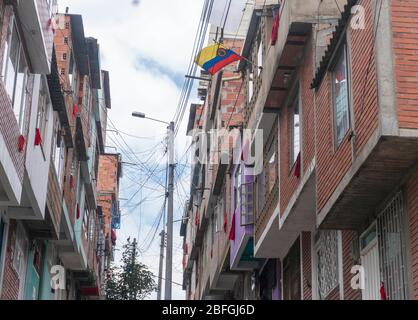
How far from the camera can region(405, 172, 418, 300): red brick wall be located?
1117 centimetres

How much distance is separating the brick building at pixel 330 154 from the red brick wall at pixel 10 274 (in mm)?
5635

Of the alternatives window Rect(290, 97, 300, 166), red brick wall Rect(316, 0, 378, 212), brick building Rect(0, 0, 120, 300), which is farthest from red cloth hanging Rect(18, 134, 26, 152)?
red brick wall Rect(316, 0, 378, 212)

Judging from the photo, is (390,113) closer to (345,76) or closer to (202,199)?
(345,76)

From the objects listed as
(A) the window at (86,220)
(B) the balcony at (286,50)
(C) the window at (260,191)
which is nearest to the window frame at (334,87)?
(B) the balcony at (286,50)

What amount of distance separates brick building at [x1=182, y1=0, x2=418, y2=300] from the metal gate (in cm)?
2

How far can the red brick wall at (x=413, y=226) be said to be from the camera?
36.6 feet

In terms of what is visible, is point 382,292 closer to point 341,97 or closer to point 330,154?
point 330,154

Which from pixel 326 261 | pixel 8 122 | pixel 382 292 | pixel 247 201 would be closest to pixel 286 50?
pixel 326 261

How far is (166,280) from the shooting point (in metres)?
20.3

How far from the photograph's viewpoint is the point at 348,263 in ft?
48.1

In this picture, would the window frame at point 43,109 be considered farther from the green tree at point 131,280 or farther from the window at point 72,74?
the green tree at point 131,280
